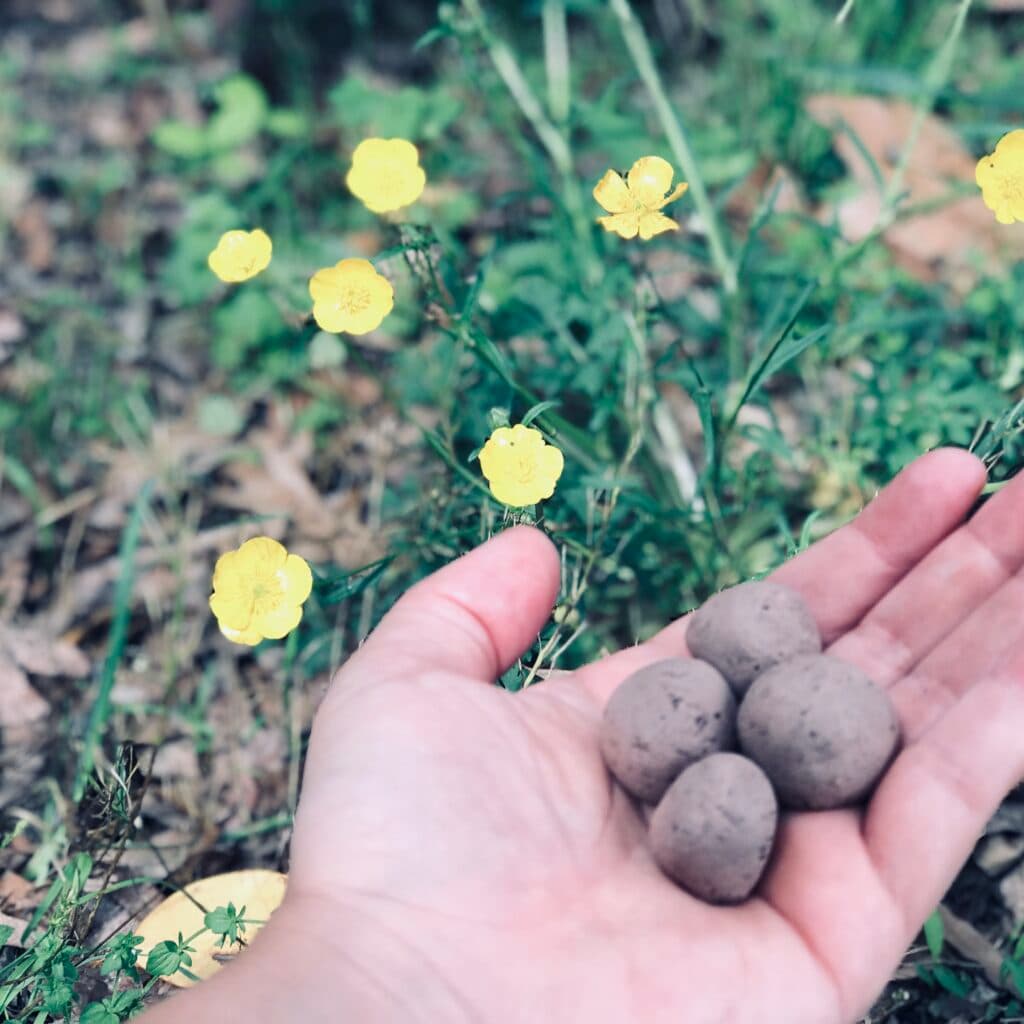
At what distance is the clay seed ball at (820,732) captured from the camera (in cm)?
179

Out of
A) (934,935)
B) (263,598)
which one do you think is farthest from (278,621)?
(934,935)

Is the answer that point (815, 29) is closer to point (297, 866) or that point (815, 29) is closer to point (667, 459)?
point (667, 459)

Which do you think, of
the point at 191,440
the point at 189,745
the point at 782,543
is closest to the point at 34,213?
the point at 191,440

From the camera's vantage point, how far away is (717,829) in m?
1.73

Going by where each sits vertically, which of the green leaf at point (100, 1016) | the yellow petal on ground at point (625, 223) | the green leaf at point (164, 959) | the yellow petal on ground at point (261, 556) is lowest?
the green leaf at point (100, 1016)

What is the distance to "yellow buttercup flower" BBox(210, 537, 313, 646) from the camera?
83.7 inches

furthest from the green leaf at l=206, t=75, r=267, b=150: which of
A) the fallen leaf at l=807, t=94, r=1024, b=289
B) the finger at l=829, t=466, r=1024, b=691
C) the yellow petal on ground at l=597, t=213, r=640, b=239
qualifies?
the finger at l=829, t=466, r=1024, b=691

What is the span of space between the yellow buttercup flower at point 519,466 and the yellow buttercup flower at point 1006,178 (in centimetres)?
101

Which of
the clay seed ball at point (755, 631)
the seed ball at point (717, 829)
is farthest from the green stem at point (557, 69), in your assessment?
the seed ball at point (717, 829)

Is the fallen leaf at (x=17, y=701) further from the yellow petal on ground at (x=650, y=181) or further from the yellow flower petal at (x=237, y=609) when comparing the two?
the yellow petal on ground at (x=650, y=181)

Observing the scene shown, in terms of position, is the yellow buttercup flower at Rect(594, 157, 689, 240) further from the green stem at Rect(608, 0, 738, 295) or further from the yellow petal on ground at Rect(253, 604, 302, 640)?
the yellow petal on ground at Rect(253, 604, 302, 640)

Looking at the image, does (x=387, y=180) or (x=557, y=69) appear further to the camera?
(x=557, y=69)

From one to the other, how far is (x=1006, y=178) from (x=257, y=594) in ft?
5.51

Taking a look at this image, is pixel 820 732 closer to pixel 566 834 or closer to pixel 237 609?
pixel 566 834
